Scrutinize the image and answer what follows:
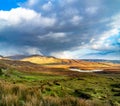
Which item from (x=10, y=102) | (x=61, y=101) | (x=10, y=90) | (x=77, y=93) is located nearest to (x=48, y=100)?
(x=61, y=101)

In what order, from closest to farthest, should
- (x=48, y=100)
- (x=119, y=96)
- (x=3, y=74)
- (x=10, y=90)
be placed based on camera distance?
(x=48, y=100), (x=10, y=90), (x=119, y=96), (x=3, y=74)

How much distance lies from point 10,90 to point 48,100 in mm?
2863

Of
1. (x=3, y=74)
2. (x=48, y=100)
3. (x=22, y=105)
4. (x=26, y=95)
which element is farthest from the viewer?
(x=3, y=74)

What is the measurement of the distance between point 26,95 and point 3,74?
85.4 ft

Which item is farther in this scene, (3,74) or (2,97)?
(3,74)

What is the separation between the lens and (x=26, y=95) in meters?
12.7

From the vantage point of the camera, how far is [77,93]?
23.9m

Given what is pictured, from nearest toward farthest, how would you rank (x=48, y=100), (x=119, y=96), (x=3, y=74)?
(x=48, y=100)
(x=119, y=96)
(x=3, y=74)

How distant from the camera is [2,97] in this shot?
1159 centimetres

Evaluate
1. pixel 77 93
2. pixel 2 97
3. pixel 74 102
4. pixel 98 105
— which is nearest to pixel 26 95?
pixel 2 97

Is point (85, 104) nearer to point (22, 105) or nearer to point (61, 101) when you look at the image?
point (61, 101)

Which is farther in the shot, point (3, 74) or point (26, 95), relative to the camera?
point (3, 74)

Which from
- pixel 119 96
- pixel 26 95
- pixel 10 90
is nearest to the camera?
pixel 26 95

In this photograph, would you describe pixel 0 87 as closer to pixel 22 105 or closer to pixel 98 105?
pixel 22 105
